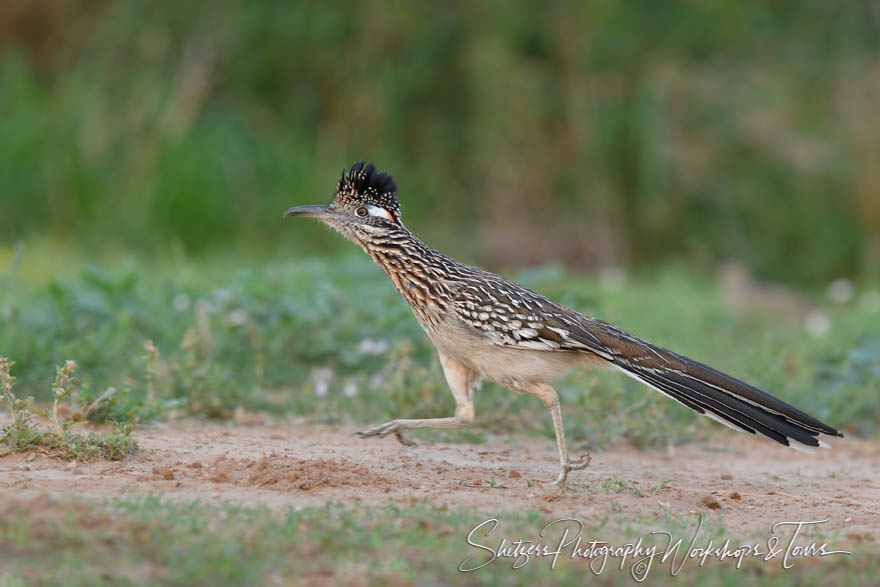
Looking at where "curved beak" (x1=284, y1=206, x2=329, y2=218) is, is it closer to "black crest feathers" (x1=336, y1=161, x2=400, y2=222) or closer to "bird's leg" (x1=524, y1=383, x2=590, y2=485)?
"black crest feathers" (x1=336, y1=161, x2=400, y2=222)

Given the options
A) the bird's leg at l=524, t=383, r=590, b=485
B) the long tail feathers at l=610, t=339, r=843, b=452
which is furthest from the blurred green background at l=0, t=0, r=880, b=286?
the long tail feathers at l=610, t=339, r=843, b=452

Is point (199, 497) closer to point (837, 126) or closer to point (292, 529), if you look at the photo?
point (292, 529)

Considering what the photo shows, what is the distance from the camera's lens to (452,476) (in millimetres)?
5355

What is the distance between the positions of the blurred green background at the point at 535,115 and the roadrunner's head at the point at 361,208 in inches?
273

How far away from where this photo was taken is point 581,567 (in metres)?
4.02

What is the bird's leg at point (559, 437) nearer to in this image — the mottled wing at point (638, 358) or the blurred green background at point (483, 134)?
the mottled wing at point (638, 358)

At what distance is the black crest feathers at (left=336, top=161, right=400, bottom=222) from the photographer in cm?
606

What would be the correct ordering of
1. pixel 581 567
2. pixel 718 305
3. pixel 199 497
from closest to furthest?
pixel 581 567, pixel 199 497, pixel 718 305

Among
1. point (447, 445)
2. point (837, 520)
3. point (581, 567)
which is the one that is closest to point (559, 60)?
point (447, 445)

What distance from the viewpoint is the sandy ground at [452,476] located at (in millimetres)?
4730

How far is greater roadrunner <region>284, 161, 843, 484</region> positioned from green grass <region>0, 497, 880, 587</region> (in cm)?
98

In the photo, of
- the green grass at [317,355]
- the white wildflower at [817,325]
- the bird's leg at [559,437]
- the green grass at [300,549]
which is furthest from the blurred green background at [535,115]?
the green grass at [300,549]

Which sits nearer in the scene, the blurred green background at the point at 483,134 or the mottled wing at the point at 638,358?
the mottled wing at the point at 638,358

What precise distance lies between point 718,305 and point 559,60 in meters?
4.55
